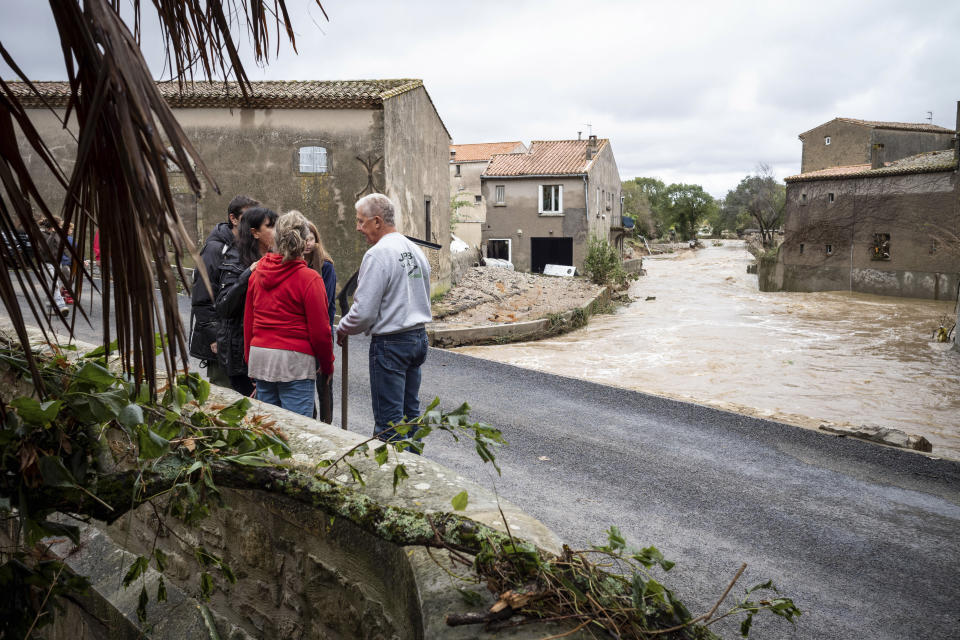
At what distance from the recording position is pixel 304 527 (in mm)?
2014

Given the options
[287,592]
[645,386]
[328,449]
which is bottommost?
A: [645,386]

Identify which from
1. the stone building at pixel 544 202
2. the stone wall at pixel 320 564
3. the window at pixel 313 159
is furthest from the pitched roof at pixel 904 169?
the stone wall at pixel 320 564

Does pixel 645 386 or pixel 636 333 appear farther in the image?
pixel 636 333

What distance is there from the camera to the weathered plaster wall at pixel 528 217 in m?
34.4

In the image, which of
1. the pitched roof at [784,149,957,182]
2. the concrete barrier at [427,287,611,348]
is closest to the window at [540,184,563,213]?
the pitched roof at [784,149,957,182]

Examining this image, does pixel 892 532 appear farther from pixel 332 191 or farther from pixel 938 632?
pixel 332 191

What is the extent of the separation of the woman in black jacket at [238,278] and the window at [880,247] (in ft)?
100

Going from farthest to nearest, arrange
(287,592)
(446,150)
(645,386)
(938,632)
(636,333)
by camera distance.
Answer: (446,150), (636,333), (645,386), (938,632), (287,592)

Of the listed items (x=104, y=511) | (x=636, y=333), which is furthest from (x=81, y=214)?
(x=636, y=333)

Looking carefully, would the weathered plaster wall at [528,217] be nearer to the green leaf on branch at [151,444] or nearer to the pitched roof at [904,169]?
the pitched roof at [904,169]

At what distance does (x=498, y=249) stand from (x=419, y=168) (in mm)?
19118

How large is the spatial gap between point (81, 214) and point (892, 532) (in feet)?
17.1

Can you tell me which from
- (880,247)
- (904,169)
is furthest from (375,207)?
(880,247)

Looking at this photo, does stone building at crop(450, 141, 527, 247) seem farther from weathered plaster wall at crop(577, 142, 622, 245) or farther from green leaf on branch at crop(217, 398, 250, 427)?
green leaf on branch at crop(217, 398, 250, 427)
